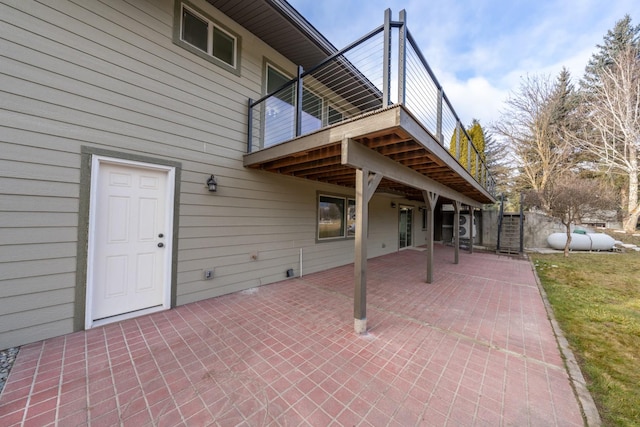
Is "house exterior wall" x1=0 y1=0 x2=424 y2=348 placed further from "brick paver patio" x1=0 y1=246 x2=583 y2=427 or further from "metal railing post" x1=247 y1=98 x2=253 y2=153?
"brick paver patio" x1=0 y1=246 x2=583 y2=427

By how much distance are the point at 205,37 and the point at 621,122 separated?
19653 mm

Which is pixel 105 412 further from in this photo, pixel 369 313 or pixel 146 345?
pixel 369 313

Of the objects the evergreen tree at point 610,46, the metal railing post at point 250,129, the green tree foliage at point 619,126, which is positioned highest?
the evergreen tree at point 610,46

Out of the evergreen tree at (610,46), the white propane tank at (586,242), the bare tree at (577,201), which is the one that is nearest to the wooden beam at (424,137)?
the bare tree at (577,201)

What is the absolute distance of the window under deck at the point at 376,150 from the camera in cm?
263

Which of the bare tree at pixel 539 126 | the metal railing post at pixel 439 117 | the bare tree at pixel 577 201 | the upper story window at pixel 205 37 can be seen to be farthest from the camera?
the bare tree at pixel 539 126

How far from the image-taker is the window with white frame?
6191 millimetres

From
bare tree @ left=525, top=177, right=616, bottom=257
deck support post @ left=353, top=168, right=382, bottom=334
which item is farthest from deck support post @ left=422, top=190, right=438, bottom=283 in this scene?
bare tree @ left=525, top=177, right=616, bottom=257

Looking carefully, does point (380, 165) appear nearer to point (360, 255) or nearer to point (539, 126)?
point (360, 255)

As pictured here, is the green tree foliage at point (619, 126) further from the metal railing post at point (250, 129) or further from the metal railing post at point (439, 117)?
the metal railing post at point (250, 129)

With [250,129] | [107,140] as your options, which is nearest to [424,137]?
[250,129]

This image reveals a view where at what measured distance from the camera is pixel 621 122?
1230 cm

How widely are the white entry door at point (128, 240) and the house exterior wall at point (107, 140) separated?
14 cm

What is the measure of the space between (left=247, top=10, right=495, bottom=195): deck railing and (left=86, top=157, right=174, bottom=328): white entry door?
181cm
